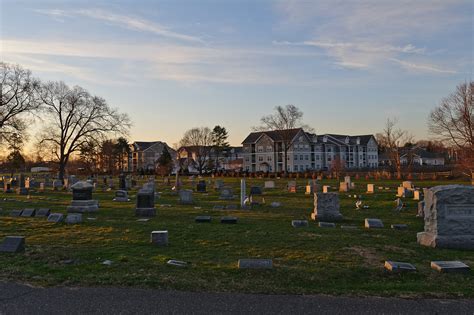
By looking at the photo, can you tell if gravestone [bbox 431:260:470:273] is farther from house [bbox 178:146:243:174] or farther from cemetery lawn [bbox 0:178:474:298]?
house [bbox 178:146:243:174]

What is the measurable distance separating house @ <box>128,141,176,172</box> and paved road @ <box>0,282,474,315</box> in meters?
109

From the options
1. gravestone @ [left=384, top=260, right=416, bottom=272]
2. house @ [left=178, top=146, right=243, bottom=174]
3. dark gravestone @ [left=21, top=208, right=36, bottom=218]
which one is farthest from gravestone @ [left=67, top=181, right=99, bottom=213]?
house @ [left=178, top=146, right=243, bottom=174]

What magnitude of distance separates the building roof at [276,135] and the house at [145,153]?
107ft

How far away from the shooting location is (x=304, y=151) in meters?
83.6

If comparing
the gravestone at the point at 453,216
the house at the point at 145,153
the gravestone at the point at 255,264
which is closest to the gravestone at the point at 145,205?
the gravestone at the point at 255,264

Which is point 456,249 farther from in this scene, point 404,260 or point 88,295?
point 88,295

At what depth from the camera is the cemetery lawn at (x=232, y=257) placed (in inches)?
245

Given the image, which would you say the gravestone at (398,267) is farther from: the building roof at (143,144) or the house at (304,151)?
the building roof at (143,144)

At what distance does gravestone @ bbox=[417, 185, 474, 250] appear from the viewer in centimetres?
945

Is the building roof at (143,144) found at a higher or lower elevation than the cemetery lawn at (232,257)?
higher

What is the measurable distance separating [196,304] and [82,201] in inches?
562

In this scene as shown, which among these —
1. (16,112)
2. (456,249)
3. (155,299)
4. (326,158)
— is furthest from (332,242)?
(326,158)

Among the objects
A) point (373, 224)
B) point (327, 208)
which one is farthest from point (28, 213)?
point (373, 224)

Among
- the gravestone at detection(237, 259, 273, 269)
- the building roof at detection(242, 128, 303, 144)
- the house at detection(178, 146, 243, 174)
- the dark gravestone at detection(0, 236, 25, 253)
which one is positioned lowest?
the gravestone at detection(237, 259, 273, 269)
